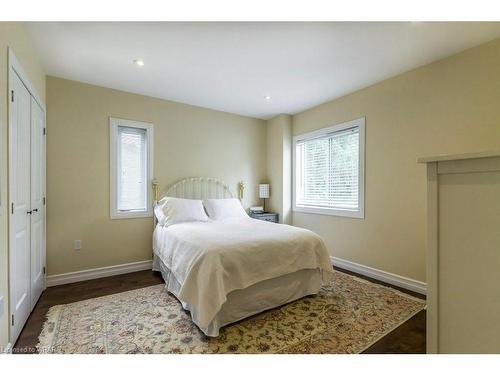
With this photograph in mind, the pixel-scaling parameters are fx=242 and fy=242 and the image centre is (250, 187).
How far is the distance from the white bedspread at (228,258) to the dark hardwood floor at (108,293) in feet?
2.40

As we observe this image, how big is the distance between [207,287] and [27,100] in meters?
2.32

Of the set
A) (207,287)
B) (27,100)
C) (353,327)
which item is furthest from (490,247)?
(27,100)

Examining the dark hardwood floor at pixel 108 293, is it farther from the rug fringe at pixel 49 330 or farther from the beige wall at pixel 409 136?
the beige wall at pixel 409 136

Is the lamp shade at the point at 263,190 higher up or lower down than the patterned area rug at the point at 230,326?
higher up

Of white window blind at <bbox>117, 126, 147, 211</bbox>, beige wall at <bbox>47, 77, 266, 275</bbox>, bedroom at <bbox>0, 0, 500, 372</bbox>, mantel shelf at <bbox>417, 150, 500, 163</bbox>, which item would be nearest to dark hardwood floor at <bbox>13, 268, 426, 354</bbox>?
bedroom at <bbox>0, 0, 500, 372</bbox>

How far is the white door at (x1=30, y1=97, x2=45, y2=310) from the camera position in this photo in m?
2.36

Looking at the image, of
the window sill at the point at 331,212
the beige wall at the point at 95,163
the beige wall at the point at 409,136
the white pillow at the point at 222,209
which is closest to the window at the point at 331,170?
the window sill at the point at 331,212

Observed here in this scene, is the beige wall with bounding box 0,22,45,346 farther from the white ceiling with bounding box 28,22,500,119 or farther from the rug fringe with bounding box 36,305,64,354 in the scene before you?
the white ceiling with bounding box 28,22,500,119

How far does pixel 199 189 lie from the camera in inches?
161

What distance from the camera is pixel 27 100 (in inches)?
86.5

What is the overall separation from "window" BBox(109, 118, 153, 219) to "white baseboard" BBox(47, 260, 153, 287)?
70 cm

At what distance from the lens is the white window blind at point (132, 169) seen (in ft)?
11.4

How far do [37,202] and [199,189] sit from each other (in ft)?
6.82

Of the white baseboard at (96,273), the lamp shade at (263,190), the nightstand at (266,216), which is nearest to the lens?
the white baseboard at (96,273)
